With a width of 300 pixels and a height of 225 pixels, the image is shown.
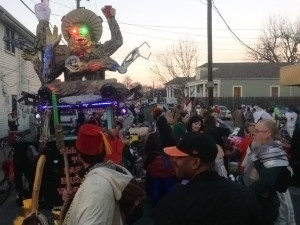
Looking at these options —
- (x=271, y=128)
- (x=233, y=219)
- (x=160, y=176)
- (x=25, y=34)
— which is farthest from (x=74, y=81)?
(x=25, y=34)

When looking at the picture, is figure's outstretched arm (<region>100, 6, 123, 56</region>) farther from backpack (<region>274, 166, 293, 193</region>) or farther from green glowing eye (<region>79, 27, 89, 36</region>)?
backpack (<region>274, 166, 293, 193</region>)

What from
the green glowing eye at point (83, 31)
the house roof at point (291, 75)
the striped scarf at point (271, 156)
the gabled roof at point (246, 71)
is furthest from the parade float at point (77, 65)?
the gabled roof at point (246, 71)

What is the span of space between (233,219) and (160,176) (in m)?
5.74

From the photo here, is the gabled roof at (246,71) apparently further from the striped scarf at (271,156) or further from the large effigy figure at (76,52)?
the striped scarf at (271,156)

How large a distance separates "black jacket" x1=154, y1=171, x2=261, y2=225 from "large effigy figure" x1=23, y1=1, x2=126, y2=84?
6975mm

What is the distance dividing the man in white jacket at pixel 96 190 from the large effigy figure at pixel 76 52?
6185 mm

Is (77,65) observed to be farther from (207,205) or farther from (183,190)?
(207,205)

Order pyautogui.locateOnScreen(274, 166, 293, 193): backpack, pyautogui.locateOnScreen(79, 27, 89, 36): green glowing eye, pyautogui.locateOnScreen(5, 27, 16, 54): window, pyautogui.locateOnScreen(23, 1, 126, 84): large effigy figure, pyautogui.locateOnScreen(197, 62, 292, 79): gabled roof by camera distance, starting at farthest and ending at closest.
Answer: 1. pyautogui.locateOnScreen(197, 62, 292, 79): gabled roof
2. pyautogui.locateOnScreen(5, 27, 16, 54): window
3. pyautogui.locateOnScreen(79, 27, 89, 36): green glowing eye
4. pyautogui.locateOnScreen(23, 1, 126, 84): large effigy figure
5. pyautogui.locateOnScreen(274, 166, 293, 193): backpack

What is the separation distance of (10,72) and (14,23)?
249 cm

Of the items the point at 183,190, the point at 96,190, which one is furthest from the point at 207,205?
the point at 96,190

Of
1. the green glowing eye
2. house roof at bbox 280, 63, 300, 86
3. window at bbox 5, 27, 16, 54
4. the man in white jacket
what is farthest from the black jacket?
house roof at bbox 280, 63, 300, 86

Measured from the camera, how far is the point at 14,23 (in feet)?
75.6

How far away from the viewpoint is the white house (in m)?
21.7

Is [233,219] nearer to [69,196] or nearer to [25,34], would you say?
[69,196]
